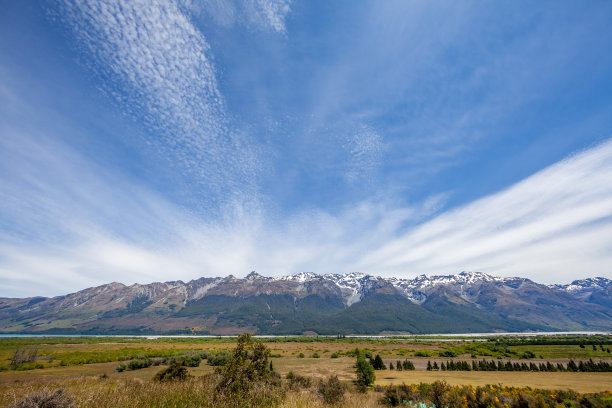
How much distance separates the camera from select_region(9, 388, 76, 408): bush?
609 centimetres

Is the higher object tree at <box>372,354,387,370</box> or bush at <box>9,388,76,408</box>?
bush at <box>9,388,76,408</box>

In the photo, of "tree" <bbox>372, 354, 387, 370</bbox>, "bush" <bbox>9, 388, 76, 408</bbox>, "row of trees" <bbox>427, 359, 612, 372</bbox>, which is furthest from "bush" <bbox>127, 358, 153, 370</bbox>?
"row of trees" <bbox>427, 359, 612, 372</bbox>

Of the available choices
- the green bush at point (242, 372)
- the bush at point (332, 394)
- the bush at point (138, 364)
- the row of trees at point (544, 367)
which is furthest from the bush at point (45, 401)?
the row of trees at point (544, 367)

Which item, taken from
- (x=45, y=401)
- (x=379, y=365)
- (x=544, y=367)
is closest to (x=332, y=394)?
(x=45, y=401)

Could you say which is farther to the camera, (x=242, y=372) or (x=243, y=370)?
(x=243, y=370)

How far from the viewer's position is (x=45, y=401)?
6.27 metres

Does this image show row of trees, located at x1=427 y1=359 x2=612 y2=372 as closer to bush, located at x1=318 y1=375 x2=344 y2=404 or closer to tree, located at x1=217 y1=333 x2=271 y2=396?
bush, located at x1=318 y1=375 x2=344 y2=404

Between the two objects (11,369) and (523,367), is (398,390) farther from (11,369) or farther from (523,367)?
(11,369)

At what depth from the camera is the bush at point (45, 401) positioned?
609cm

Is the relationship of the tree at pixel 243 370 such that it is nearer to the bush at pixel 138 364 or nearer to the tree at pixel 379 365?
the tree at pixel 379 365

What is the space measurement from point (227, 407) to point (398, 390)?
13.6 m

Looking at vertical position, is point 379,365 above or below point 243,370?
below

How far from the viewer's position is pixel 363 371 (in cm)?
2188

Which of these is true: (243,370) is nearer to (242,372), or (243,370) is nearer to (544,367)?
(242,372)
